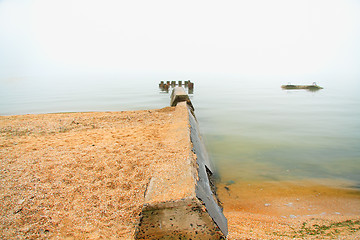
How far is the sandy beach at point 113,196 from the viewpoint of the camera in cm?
261

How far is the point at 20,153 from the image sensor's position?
4.52 m

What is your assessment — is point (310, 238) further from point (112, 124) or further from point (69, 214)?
point (112, 124)

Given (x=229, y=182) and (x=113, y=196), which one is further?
(x=229, y=182)

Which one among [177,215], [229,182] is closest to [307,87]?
[229,182]

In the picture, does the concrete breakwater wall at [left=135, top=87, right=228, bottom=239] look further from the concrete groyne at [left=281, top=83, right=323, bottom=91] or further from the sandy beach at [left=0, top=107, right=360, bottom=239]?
the concrete groyne at [left=281, top=83, right=323, bottom=91]

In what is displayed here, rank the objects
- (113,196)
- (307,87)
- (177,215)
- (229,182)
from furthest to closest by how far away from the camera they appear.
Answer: (307,87)
(229,182)
(113,196)
(177,215)

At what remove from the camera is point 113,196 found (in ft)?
9.93

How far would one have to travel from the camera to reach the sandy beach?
2613mm

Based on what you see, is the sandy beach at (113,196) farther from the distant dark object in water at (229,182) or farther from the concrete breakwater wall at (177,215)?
the concrete breakwater wall at (177,215)

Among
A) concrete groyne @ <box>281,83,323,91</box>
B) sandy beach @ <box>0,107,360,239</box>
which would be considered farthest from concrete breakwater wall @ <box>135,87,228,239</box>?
concrete groyne @ <box>281,83,323,91</box>

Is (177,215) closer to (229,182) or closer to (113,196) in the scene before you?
(113,196)

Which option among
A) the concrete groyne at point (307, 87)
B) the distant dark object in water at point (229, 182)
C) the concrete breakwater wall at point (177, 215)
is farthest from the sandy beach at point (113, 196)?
the concrete groyne at point (307, 87)

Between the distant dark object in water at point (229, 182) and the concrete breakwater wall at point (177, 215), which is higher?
the concrete breakwater wall at point (177, 215)

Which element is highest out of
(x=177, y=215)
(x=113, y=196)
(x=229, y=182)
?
(x=177, y=215)
